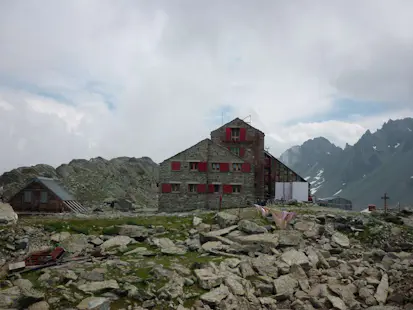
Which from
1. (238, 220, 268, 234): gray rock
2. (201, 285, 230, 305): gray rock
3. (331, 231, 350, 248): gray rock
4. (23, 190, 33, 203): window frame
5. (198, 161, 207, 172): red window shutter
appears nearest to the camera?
(201, 285, 230, 305): gray rock

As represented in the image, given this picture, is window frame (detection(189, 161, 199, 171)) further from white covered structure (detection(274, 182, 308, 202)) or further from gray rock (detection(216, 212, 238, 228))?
gray rock (detection(216, 212, 238, 228))

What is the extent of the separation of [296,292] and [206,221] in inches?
540

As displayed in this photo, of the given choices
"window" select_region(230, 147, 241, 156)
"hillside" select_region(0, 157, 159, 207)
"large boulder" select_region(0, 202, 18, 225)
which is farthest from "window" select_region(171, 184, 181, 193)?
"hillside" select_region(0, 157, 159, 207)

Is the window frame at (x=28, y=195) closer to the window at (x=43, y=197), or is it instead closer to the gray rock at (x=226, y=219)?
the window at (x=43, y=197)

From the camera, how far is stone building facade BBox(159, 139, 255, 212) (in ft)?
159

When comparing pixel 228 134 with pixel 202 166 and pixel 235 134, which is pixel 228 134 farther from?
pixel 202 166

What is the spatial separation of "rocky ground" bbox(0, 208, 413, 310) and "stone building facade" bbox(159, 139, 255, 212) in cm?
1398

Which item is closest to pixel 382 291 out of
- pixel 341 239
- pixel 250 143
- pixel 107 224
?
pixel 341 239

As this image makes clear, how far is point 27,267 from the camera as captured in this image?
69.2ft

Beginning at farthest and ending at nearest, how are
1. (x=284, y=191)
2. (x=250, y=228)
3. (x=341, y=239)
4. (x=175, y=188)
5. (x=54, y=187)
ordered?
(x=284, y=191), (x=175, y=188), (x=54, y=187), (x=341, y=239), (x=250, y=228)

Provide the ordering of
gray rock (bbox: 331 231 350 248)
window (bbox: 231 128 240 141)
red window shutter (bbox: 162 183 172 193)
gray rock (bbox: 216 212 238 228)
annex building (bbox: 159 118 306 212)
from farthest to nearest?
window (bbox: 231 128 240 141)
red window shutter (bbox: 162 183 172 193)
annex building (bbox: 159 118 306 212)
gray rock (bbox: 216 212 238 228)
gray rock (bbox: 331 231 350 248)

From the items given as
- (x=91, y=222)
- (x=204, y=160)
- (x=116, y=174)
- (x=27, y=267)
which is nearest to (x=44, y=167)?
(x=116, y=174)

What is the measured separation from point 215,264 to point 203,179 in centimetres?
2609

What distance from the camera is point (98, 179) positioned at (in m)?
79.4
